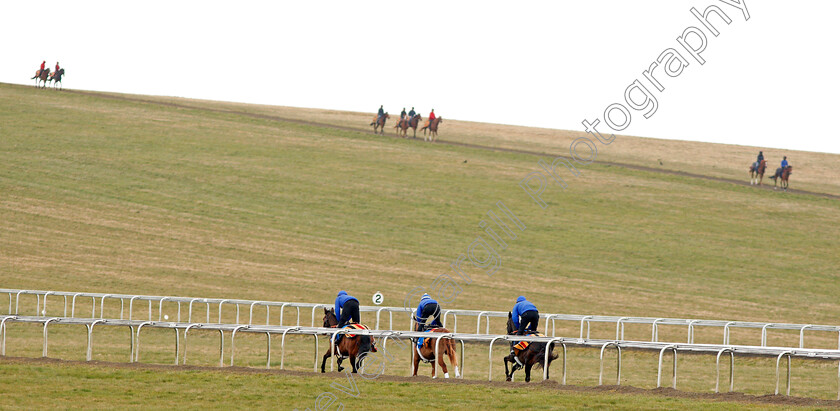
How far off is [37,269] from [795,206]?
34.7 m

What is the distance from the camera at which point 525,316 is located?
49.3ft

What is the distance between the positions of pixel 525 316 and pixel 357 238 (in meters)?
21.8

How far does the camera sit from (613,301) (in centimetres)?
3023

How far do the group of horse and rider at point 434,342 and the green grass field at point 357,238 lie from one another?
72cm

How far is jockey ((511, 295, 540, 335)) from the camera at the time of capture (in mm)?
15000

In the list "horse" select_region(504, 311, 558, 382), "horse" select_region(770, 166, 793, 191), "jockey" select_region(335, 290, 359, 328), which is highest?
"horse" select_region(770, 166, 793, 191)

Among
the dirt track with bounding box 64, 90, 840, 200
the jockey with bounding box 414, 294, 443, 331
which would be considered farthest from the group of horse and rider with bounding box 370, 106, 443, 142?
the jockey with bounding box 414, 294, 443, 331

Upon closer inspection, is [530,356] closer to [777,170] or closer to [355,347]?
[355,347]

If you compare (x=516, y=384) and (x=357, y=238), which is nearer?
(x=516, y=384)

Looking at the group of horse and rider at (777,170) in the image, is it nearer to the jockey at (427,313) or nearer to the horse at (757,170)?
the horse at (757,170)

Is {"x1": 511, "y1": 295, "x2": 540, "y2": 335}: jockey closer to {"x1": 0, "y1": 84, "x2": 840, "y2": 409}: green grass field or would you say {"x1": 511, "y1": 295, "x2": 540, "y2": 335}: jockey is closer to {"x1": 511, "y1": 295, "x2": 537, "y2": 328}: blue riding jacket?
{"x1": 511, "y1": 295, "x2": 537, "y2": 328}: blue riding jacket

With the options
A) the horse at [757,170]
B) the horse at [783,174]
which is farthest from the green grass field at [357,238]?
the horse at [783,174]

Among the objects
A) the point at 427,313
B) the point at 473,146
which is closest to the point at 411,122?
the point at 473,146

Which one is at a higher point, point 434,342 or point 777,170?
point 777,170
